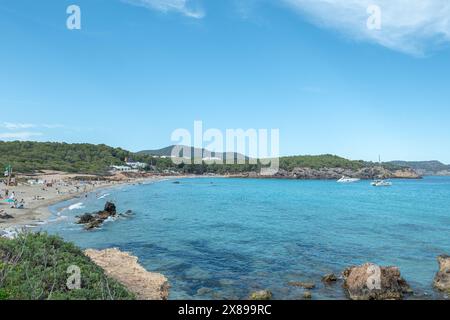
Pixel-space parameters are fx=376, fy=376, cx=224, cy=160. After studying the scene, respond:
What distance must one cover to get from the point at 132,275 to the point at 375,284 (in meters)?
15.9

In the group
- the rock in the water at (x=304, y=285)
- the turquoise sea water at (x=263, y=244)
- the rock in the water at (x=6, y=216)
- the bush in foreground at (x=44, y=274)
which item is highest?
the bush in foreground at (x=44, y=274)

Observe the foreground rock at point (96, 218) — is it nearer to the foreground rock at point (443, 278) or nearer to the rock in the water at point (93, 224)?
the rock in the water at point (93, 224)

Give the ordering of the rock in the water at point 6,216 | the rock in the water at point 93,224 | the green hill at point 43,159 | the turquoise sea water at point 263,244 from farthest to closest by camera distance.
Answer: the green hill at point 43,159
the rock in the water at point 6,216
the rock in the water at point 93,224
the turquoise sea water at point 263,244

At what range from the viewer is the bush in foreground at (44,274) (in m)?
14.4

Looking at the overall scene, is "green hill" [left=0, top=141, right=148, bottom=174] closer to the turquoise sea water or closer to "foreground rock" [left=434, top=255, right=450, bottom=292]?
the turquoise sea water

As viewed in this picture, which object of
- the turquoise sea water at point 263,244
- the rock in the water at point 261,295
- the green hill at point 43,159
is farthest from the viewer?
the green hill at point 43,159

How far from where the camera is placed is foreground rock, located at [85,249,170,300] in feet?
73.9

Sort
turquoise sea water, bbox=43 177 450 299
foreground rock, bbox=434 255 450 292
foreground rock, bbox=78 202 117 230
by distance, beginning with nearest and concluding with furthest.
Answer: foreground rock, bbox=434 255 450 292, turquoise sea water, bbox=43 177 450 299, foreground rock, bbox=78 202 117 230

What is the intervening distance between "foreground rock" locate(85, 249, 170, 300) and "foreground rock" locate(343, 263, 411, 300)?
1171 cm

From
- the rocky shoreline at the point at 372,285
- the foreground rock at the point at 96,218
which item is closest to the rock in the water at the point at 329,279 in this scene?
the rocky shoreline at the point at 372,285

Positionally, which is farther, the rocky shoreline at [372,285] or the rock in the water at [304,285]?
the rock in the water at [304,285]

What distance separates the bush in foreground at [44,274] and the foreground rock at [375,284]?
1384 centimetres

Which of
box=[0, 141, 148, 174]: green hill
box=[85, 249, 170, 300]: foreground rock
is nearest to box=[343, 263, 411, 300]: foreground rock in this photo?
box=[85, 249, 170, 300]: foreground rock
